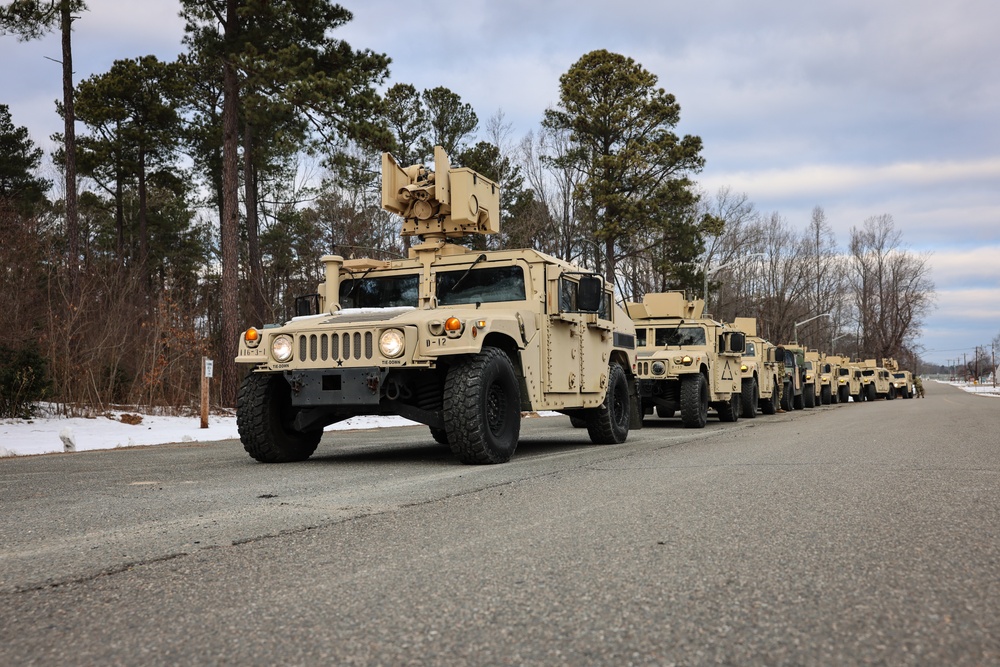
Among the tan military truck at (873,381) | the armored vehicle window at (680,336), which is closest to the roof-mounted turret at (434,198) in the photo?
the armored vehicle window at (680,336)

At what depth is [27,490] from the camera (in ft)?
19.7

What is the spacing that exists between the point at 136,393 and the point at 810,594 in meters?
15.9

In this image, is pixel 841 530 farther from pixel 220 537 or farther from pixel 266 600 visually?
pixel 220 537

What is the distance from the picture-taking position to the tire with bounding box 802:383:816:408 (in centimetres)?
2875

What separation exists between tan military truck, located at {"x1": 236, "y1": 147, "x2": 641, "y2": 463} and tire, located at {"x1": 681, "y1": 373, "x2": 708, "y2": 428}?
14.5 ft

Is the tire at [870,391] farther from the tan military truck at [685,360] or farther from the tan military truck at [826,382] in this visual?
the tan military truck at [685,360]

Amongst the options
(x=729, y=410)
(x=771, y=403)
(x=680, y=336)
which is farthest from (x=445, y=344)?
(x=771, y=403)

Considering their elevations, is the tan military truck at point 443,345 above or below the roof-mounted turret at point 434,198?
below

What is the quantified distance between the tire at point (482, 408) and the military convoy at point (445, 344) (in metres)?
0.01

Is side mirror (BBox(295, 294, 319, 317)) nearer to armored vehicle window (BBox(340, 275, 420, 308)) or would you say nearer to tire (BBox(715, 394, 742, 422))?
armored vehicle window (BBox(340, 275, 420, 308))

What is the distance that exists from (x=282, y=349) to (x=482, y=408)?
1943mm

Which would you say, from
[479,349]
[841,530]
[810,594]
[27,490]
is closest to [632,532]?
[841,530]

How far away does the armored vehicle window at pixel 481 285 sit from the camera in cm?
897

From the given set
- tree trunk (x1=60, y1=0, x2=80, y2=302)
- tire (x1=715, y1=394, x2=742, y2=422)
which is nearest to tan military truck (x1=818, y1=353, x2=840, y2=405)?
tire (x1=715, y1=394, x2=742, y2=422)
